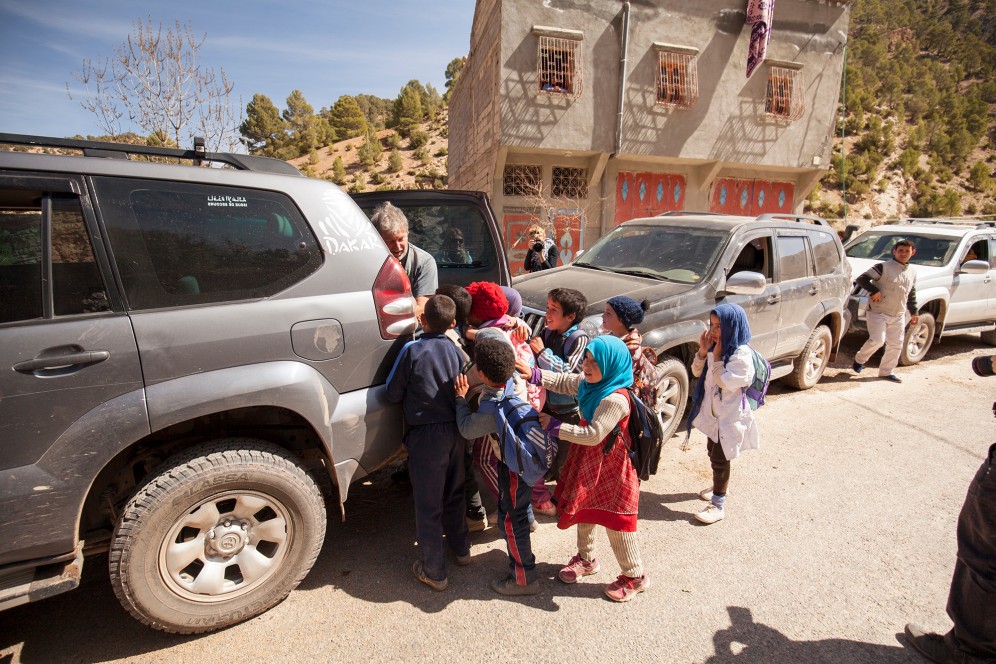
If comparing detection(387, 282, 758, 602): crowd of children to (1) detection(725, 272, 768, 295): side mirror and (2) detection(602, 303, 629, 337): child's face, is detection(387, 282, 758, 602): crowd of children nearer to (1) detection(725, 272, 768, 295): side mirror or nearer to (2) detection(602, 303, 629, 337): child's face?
(2) detection(602, 303, 629, 337): child's face

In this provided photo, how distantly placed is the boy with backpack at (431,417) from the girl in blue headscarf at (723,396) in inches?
64.8

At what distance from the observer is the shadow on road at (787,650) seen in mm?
2250

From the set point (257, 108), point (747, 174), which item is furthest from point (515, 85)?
point (257, 108)

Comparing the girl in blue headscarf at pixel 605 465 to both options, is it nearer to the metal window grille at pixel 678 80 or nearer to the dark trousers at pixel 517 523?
the dark trousers at pixel 517 523

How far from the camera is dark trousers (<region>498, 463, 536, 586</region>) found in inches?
101

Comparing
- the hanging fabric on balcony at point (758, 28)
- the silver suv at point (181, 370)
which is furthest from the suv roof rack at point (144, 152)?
the hanging fabric on balcony at point (758, 28)

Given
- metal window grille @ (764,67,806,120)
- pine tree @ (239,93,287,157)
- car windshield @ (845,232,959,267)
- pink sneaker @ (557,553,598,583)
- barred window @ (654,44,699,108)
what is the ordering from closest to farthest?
pink sneaker @ (557,553,598,583)
car windshield @ (845,232,959,267)
barred window @ (654,44,699,108)
metal window grille @ (764,67,806,120)
pine tree @ (239,93,287,157)

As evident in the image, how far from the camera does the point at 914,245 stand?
7355mm

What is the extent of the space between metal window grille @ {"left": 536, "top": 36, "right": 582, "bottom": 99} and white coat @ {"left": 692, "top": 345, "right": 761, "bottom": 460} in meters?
11.6

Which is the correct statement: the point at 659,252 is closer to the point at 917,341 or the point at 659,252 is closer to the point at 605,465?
the point at 605,465

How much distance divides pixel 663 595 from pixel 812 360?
4396 mm

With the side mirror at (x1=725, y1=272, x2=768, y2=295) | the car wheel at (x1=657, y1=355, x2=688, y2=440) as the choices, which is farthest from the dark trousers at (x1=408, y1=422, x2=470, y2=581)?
the side mirror at (x1=725, y1=272, x2=768, y2=295)

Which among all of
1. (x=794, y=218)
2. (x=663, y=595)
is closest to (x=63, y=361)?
(x=663, y=595)

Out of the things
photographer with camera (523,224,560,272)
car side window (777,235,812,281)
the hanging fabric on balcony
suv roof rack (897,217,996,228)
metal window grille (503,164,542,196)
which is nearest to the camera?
car side window (777,235,812,281)
